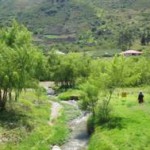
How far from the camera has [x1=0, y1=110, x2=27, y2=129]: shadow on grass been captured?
2535 inches

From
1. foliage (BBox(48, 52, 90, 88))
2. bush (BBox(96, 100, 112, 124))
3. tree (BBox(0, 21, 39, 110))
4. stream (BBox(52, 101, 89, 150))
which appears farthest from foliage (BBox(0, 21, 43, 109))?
foliage (BBox(48, 52, 90, 88))

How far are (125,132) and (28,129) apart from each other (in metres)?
14.5

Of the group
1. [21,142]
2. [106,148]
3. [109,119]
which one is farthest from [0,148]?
[109,119]

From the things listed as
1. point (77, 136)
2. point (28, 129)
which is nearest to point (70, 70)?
point (77, 136)

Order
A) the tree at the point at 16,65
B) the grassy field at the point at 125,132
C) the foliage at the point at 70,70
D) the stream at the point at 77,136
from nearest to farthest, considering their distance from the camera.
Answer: the grassy field at the point at 125,132 → the stream at the point at 77,136 → the tree at the point at 16,65 → the foliage at the point at 70,70

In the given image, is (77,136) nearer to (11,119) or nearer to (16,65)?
(11,119)

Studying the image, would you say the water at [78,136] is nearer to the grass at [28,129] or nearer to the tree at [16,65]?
the grass at [28,129]

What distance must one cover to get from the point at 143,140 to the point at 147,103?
2734cm

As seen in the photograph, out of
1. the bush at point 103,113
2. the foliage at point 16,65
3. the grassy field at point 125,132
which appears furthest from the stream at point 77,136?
the foliage at point 16,65

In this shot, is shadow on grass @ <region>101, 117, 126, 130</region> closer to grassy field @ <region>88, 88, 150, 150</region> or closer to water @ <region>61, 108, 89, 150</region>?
grassy field @ <region>88, 88, 150, 150</region>

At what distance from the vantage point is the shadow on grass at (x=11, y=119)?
64381mm

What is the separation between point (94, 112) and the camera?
244 feet

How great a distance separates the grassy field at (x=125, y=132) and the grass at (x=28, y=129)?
622 cm

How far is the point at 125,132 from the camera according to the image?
198ft
